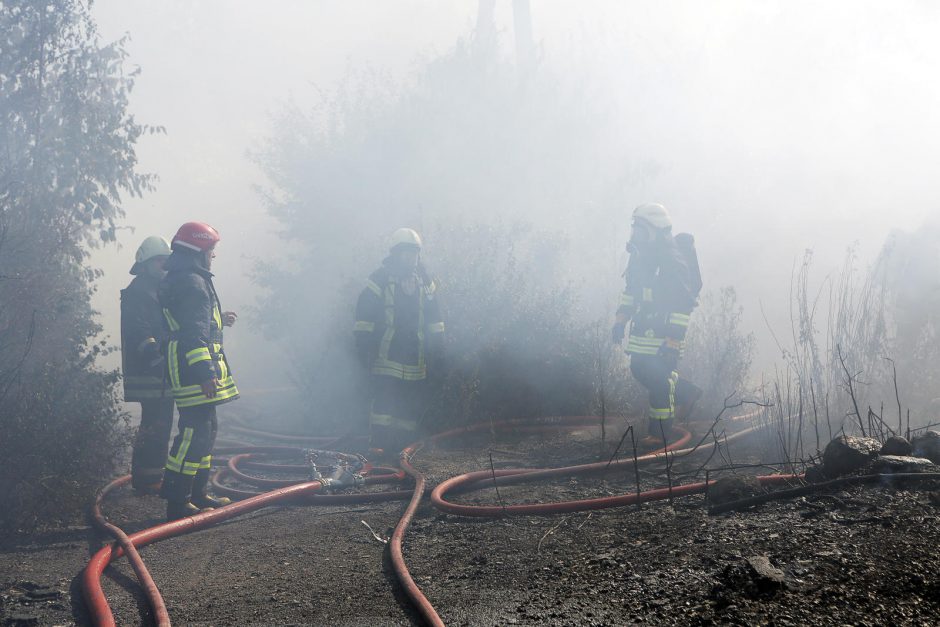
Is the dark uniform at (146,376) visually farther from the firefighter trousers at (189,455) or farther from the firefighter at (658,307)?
the firefighter at (658,307)

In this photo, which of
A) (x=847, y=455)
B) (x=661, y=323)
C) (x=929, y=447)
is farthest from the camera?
(x=661, y=323)

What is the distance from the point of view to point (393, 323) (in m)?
6.97

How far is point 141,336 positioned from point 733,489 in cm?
438

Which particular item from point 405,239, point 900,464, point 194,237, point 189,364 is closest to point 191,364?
point 189,364

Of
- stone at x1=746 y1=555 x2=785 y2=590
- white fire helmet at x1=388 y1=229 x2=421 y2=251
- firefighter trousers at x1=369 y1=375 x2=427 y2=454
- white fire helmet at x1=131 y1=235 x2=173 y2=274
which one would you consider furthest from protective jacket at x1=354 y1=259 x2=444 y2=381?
stone at x1=746 y1=555 x2=785 y2=590

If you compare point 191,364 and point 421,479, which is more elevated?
point 191,364

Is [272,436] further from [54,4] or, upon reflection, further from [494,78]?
[494,78]

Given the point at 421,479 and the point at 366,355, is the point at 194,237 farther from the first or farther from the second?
the point at 366,355

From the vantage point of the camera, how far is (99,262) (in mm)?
30312

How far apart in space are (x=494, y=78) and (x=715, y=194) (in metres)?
6.94

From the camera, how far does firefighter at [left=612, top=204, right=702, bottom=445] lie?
6.25 metres

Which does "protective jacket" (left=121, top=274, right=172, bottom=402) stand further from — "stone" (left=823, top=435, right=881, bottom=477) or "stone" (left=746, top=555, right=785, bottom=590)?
"stone" (left=823, top=435, right=881, bottom=477)

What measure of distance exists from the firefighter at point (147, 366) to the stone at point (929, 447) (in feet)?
16.8

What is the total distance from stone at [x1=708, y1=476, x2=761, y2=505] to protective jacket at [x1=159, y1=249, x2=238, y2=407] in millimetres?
3207
